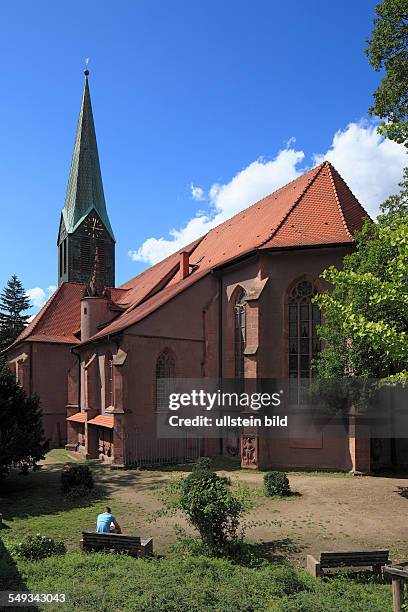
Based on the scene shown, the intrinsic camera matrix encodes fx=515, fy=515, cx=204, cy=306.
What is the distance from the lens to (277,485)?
666 inches

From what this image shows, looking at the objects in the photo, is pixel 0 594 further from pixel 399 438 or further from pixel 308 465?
pixel 399 438

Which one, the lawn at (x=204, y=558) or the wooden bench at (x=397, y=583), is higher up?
the wooden bench at (x=397, y=583)

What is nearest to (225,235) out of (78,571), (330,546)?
(330,546)

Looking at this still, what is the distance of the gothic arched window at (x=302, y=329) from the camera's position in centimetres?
2234

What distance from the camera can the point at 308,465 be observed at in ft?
70.5

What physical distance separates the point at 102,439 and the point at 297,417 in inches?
454

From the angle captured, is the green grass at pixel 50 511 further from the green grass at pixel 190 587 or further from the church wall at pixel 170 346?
the church wall at pixel 170 346

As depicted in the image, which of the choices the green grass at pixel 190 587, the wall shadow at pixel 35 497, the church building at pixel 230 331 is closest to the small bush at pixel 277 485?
the church building at pixel 230 331

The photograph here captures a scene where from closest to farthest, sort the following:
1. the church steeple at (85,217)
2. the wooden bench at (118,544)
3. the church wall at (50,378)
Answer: the wooden bench at (118,544) → the church wall at (50,378) → the church steeple at (85,217)

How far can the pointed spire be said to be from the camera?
4747 centimetres

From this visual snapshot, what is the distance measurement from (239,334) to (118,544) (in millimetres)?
15173

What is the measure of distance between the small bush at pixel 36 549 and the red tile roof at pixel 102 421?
15019mm

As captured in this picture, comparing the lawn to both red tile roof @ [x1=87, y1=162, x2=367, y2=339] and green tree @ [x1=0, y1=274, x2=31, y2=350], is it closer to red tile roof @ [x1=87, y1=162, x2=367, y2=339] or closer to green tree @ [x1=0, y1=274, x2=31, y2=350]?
red tile roof @ [x1=87, y1=162, x2=367, y2=339]

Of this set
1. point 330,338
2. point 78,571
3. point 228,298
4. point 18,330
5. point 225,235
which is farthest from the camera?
point 18,330
